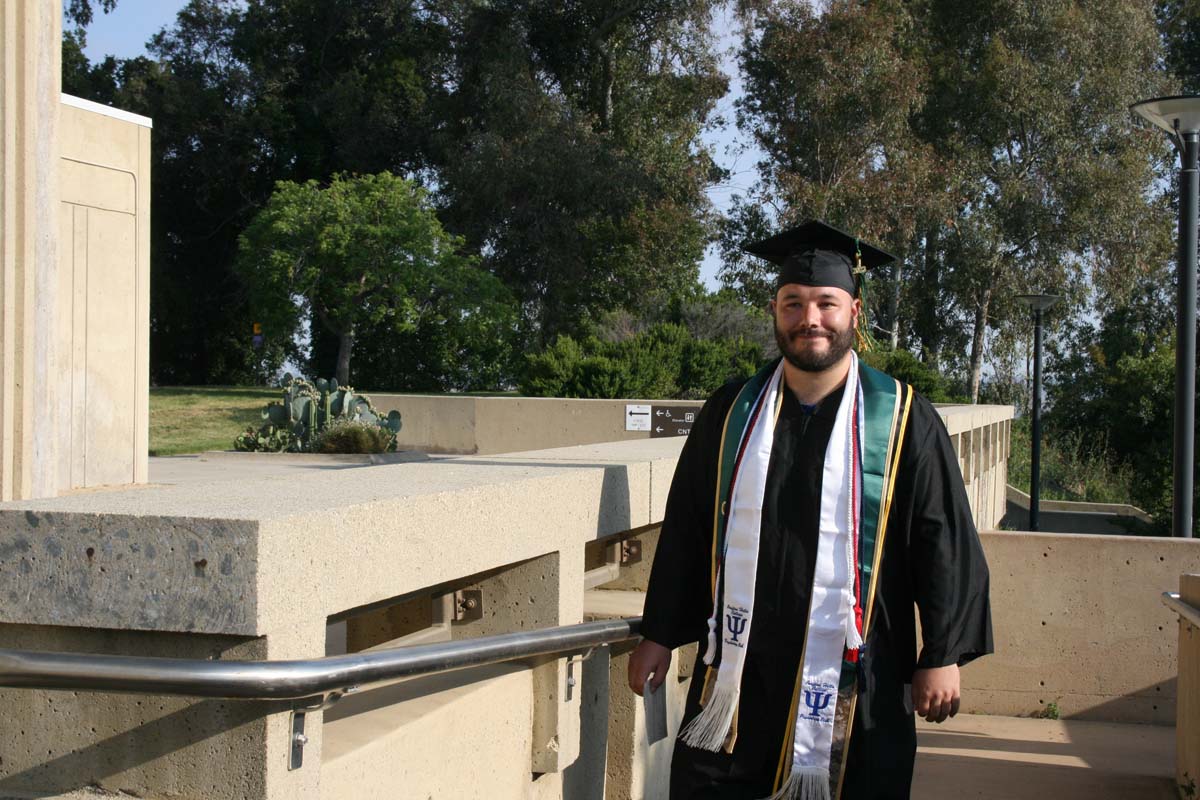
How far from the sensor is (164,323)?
36.7 meters

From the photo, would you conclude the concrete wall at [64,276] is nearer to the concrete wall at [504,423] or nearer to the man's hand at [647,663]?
the man's hand at [647,663]

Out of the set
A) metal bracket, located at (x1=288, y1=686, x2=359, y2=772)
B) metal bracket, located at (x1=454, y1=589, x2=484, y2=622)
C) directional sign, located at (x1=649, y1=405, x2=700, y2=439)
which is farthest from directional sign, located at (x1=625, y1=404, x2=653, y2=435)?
metal bracket, located at (x1=288, y1=686, x2=359, y2=772)

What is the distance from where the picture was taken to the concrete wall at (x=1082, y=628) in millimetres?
7543

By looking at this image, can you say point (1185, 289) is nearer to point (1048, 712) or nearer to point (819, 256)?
point (1048, 712)

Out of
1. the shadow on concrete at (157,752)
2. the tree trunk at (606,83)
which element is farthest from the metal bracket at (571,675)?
the tree trunk at (606,83)

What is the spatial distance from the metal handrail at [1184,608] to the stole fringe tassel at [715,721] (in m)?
3.17

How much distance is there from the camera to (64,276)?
31.6 feet

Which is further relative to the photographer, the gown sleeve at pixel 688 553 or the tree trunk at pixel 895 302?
the tree trunk at pixel 895 302

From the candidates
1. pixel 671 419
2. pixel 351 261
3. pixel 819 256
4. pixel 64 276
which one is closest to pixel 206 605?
pixel 819 256

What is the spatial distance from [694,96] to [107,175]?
2638 centimetres

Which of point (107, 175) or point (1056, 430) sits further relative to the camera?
point (1056, 430)

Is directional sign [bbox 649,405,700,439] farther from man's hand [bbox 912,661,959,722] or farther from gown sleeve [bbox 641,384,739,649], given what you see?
man's hand [bbox 912,661,959,722]

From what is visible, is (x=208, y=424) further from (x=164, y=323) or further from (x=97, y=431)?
(x=164, y=323)

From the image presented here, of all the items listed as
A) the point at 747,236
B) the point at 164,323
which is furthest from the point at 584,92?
the point at 164,323
